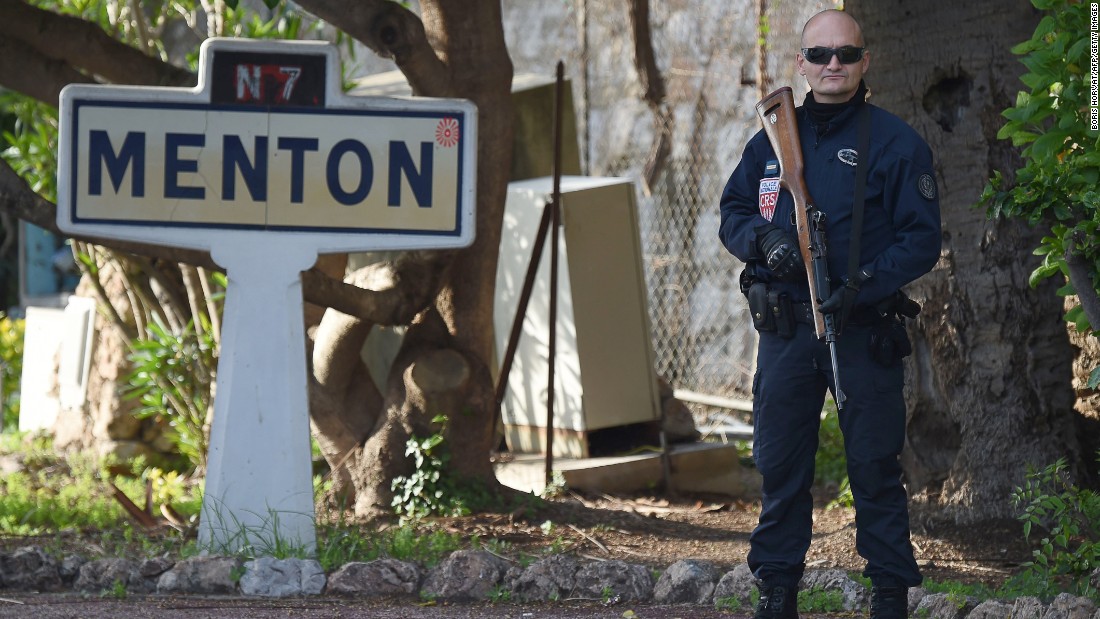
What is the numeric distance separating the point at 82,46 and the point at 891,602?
401 cm

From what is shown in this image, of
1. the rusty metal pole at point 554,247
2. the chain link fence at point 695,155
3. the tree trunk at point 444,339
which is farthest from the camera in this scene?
the chain link fence at point 695,155

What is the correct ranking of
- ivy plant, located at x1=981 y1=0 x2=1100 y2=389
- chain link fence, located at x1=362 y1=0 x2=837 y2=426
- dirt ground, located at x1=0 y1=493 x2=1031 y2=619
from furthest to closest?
chain link fence, located at x1=362 y1=0 x2=837 y2=426, dirt ground, located at x1=0 y1=493 x2=1031 y2=619, ivy plant, located at x1=981 y1=0 x2=1100 y2=389

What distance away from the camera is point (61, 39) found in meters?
5.48

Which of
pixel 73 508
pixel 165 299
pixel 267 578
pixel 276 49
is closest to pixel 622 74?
pixel 165 299

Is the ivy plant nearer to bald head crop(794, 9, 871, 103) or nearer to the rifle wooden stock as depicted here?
bald head crop(794, 9, 871, 103)

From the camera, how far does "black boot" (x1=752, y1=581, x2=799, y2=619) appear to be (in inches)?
140

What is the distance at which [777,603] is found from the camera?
140 inches

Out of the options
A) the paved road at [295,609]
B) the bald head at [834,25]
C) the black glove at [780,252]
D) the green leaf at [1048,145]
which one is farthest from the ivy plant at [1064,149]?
the paved road at [295,609]

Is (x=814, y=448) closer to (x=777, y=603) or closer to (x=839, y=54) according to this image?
(x=777, y=603)

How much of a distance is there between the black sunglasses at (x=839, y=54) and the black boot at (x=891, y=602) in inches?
56.0

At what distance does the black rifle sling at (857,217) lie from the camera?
3395 mm

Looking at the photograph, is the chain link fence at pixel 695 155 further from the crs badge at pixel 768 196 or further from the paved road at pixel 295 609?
the crs badge at pixel 768 196

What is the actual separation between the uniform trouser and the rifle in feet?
0.25

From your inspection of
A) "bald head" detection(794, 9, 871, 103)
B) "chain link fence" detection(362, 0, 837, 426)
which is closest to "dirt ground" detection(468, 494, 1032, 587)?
"bald head" detection(794, 9, 871, 103)
